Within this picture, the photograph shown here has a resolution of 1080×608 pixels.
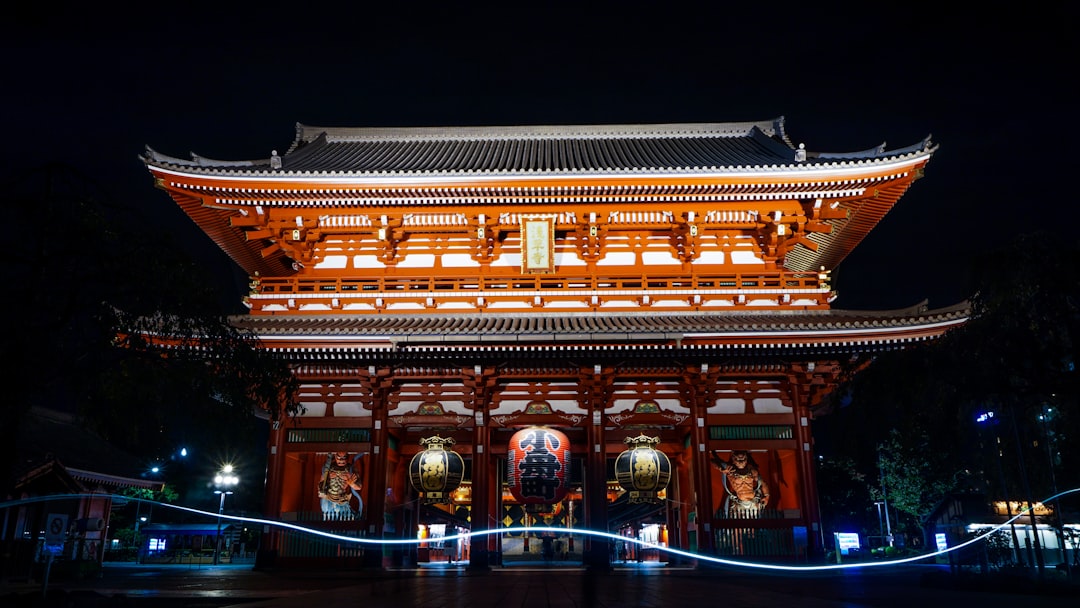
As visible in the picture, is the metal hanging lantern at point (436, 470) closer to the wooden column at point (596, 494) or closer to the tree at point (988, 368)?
the wooden column at point (596, 494)

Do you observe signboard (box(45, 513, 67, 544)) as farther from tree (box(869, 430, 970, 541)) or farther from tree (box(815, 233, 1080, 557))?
tree (box(869, 430, 970, 541))

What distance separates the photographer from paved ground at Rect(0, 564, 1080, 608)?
27.5 ft

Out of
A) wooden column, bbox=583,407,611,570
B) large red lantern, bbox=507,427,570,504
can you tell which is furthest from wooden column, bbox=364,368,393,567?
wooden column, bbox=583,407,611,570

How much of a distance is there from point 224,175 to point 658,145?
48.3 feet

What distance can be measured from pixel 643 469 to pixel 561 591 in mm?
6471

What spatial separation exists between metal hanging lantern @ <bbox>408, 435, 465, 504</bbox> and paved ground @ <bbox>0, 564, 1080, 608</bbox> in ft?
8.66

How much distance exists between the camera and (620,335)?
15.4m

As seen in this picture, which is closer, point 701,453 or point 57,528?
point 57,528

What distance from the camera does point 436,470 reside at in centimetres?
1641

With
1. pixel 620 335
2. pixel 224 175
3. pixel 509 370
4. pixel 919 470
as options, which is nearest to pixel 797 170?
pixel 620 335

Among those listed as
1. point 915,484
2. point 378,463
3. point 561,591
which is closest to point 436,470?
point 378,463

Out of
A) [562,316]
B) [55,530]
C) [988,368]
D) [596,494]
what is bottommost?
[55,530]

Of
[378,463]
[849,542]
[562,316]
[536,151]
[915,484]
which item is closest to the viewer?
[378,463]

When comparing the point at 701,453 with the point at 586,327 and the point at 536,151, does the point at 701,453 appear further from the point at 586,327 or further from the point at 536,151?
the point at 536,151
